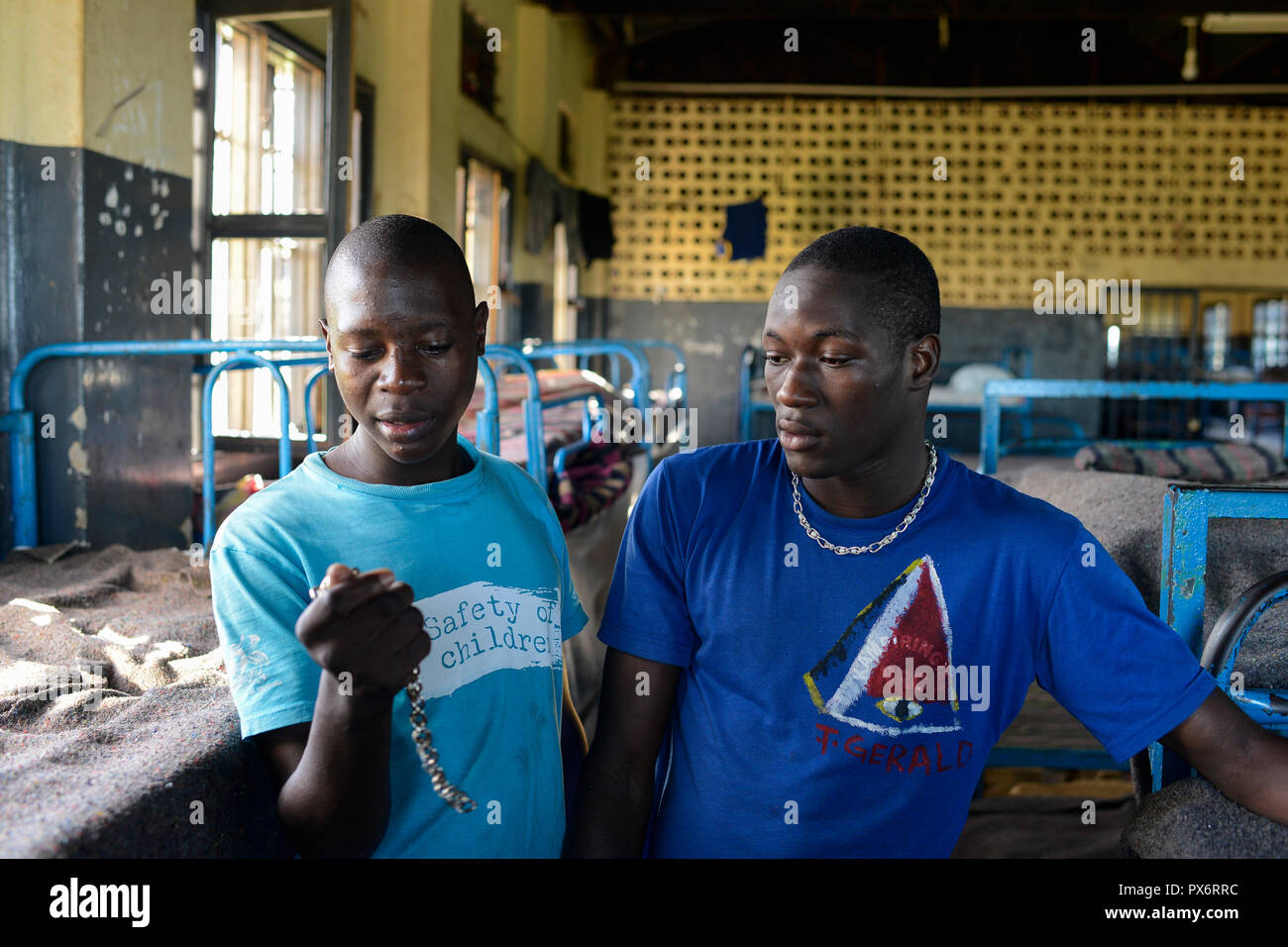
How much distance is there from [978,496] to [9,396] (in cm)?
275

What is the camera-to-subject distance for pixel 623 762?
4.42ft

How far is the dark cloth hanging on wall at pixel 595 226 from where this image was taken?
32.9ft

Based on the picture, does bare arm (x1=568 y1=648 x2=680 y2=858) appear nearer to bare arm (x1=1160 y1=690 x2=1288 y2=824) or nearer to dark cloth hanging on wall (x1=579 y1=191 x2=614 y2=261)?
bare arm (x1=1160 y1=690 x2=1288 y2=824)

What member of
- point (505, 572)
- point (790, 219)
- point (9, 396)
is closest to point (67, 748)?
point (505, 572)

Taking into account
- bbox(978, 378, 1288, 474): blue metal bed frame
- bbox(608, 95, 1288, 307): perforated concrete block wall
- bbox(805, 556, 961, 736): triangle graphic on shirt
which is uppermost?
bbox(608, 95, 1288, 307): perforated concrete block wall

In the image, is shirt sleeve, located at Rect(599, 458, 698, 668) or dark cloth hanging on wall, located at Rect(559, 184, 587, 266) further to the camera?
dark cloth hanging on wall, located at Rect(559, 184, 587, 266)

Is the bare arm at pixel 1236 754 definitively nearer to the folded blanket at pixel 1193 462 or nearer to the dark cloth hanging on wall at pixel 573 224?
the folded blanket at pixel 1193 462

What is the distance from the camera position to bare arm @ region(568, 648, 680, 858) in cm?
132

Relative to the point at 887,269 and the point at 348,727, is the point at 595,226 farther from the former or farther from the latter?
the point at 348,727

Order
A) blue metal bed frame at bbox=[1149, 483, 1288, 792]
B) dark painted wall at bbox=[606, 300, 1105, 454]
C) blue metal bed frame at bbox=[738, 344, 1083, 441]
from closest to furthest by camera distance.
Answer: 1. blue metal bed frame at bbox=[1149, 483, 1288, 792]
2. blue metal bed frame at bbox=[738, 344, 1083, 441]
3. dark painted wall at bbox=[606, 300, 1105, 454]

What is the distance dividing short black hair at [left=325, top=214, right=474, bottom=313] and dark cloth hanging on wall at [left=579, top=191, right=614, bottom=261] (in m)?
8.98

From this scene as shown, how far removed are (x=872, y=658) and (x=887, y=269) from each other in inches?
18.9

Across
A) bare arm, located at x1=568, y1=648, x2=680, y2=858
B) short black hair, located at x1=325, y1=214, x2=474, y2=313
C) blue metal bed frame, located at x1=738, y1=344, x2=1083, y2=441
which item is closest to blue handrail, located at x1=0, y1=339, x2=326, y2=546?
short black hair, located at x1=325, y1=214, x2=474, y2=313

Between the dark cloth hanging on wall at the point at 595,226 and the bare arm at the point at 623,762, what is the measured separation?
9052 millimetres
